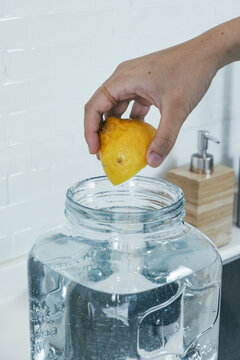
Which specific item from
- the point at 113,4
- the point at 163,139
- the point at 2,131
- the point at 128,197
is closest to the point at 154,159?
the point at 163,139

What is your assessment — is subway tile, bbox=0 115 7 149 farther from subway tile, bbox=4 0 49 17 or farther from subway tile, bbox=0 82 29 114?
subway tile, bbox=4 0 49 17

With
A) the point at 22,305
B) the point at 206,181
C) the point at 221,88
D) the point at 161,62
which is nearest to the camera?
the point at 161,62

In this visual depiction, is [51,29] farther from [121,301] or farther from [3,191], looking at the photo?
[121,301]

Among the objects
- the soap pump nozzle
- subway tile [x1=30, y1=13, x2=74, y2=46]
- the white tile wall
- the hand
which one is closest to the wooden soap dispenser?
the soap pump nozzle

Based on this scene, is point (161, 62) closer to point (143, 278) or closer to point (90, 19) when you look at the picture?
point (143, 278)

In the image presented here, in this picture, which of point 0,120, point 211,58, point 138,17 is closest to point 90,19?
point 138,17

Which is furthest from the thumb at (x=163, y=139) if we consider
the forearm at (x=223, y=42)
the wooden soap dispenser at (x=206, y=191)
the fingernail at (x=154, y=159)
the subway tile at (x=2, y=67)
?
the wooden soap dispenser at (x=206, y=191)

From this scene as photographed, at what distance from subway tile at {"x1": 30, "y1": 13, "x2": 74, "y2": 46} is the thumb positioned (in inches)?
15.4

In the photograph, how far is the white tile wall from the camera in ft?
3.22

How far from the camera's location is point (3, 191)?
1.03 metres

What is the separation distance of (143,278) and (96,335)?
0.09 m

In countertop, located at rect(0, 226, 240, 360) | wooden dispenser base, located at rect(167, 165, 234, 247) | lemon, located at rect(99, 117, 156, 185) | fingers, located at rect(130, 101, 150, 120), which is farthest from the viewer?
wooden dispenser base, located at rect(167, 165, 234, 247)

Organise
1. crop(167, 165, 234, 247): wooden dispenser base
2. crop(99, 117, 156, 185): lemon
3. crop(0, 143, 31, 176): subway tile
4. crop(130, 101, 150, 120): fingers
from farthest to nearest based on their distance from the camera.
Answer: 1. crop(167, 165, 234, 247): wooden dispenser base
2. crop(0, 143, 31, 176): subway tile
3. crop(130, 101, 150, 120): fingers
4. crop(99, 117, 156, 185): lemon

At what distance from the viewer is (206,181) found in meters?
1.19
